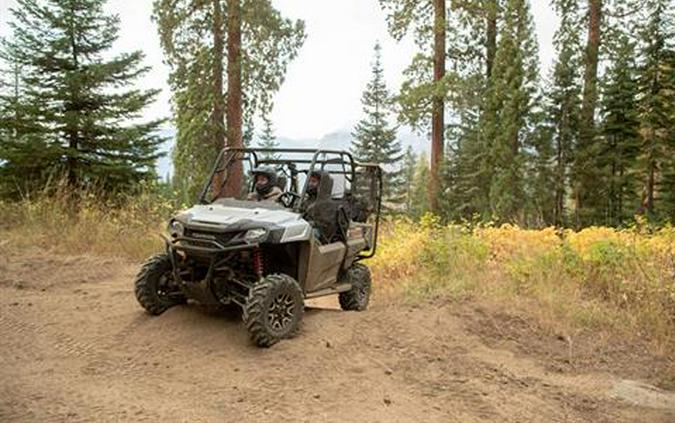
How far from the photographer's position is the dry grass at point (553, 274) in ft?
22.8

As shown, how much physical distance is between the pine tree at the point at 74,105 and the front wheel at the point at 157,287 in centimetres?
726

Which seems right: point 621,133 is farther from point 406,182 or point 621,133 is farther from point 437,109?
point 406,182

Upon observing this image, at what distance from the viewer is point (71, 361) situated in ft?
18.3

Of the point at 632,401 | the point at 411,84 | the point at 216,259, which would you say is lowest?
the point at 632,401

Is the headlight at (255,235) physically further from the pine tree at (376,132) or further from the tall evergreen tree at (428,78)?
the pine tree at (376,132)

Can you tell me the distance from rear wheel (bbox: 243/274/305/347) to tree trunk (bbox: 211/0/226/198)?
34.3 ft

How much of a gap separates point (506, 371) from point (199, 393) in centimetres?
262

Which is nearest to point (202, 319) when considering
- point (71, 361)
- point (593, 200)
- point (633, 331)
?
point (71, 361)

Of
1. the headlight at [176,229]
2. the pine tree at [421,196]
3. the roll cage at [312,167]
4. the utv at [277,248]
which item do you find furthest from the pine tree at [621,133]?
the headlight at [176,229]

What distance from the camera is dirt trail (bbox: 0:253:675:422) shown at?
4.59 m

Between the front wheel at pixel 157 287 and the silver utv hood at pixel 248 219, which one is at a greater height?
the silver utv hood at pixel 248 219

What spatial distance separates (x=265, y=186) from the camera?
285 inches

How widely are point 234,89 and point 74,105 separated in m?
4.11

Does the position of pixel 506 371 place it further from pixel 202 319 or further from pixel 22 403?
pixel 22 403
